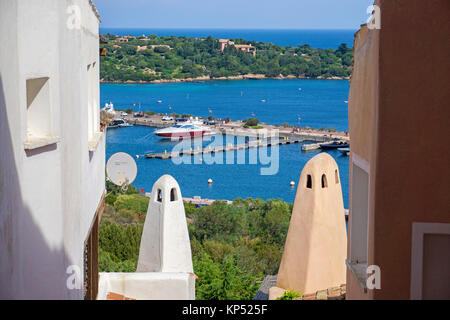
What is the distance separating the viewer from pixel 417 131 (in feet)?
13.9

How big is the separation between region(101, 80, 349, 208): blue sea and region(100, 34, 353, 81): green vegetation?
232cm

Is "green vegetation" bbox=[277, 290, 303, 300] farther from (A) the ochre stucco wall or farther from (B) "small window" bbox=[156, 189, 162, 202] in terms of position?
(B) "small window" bbox=[156, 189, 162, 202]

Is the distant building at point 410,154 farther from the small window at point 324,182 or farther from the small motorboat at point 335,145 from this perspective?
the small motorboat at point 335,145

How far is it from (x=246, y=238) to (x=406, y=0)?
22821 mm

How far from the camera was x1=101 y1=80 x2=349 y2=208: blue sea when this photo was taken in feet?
198

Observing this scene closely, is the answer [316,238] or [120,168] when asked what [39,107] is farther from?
[120,168]

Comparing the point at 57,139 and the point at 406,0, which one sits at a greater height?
the point at 406,0

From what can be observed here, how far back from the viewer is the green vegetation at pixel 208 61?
12119 centimetres

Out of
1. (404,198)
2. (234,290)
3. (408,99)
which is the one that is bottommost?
(234,290)

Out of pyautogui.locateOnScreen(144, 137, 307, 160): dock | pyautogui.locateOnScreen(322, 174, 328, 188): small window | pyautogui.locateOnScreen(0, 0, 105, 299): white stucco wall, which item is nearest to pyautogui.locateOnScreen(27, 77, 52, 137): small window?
pyautogui.locateOnScreen(0, 0, 105, 299): white stucco wall

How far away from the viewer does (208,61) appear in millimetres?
131750

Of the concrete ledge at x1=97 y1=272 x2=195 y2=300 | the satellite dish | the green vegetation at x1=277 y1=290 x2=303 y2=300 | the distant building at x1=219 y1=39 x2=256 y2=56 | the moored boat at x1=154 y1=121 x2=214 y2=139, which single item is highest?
the distant building at x1=219 y1=39 x2=256 y2=56
